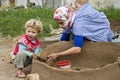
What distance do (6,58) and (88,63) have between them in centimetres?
178

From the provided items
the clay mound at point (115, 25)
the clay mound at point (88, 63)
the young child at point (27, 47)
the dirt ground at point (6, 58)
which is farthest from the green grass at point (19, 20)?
the clay mound at point (88, 63)

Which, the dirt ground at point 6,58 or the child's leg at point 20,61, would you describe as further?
the dirt ground at point 6,58

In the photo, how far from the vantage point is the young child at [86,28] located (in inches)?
171

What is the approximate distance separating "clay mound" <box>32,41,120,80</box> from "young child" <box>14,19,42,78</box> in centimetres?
34

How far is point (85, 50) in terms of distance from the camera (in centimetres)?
468

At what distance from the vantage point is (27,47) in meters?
4.88

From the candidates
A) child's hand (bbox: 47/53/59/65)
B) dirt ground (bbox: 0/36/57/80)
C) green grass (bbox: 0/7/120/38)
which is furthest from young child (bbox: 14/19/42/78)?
green grass (bbox: 0/7/120/38)

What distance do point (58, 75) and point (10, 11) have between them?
726 cm

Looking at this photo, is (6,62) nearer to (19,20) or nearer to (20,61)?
(20,61)

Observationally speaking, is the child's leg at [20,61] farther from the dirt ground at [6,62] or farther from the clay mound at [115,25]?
the clay mound at [115,25]

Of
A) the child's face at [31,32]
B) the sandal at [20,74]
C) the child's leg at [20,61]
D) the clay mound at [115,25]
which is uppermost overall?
the child's face at [31,32]

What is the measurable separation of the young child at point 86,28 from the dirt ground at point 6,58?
0.82 meters

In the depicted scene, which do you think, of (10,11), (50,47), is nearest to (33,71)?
(50,47)

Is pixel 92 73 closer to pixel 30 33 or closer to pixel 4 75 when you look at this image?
pixel 30 33
